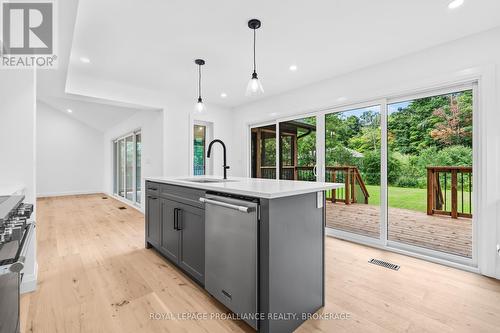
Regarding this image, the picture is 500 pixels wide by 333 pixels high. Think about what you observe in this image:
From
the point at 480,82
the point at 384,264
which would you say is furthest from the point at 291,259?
the point at 480,82

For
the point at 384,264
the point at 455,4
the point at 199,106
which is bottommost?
the point at 384,264

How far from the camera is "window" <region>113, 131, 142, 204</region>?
5.84 metres

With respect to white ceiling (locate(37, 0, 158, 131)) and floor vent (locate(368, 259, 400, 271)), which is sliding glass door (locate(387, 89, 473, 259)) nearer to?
floor vent (locate(368, 259, 400, 271))

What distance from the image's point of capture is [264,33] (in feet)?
8.33

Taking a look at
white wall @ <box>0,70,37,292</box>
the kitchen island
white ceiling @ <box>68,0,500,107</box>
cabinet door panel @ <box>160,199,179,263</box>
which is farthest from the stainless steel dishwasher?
white ceiling @ <box>68,0,500,107</box>

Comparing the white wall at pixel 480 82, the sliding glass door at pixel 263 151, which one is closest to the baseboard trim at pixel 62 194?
the sliding glass door at pixel 263 151

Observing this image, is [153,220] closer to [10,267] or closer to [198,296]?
[198,296]

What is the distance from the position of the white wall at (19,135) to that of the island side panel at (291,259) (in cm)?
211

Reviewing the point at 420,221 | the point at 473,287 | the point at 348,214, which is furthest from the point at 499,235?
the point at 348,214

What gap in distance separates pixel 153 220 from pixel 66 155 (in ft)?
23.3

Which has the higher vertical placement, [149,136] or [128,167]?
[149,136]

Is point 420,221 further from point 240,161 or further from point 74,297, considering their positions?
point 74,297

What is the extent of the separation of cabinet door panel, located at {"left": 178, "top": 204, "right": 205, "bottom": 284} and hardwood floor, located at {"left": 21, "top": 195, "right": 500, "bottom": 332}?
0.57 feet

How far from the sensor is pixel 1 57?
1992 millimetres
